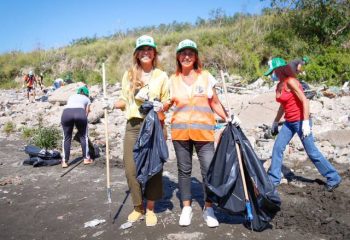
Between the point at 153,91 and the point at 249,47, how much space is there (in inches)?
544

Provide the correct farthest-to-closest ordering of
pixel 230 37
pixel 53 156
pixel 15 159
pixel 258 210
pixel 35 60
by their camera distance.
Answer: pixel 35 60
pixel 230 37
pixel 15 159
pixel 53 156
pixel 258 210

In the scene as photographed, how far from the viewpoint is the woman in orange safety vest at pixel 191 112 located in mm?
3721

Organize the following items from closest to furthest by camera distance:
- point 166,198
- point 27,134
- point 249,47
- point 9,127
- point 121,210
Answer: point 121,210
point 166,198
point 27,134
point 9,127
point 249,47

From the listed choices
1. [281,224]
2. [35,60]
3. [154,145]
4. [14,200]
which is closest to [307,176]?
[281,224]

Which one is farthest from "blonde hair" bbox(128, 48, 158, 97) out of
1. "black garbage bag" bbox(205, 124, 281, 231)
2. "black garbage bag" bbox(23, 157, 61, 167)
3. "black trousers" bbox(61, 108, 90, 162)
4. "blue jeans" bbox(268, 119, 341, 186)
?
"black garbage bag" bbox(23, 157, 61, 167)

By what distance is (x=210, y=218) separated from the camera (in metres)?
3.78

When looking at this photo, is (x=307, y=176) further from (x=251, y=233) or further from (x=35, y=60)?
(x=35, y=60)

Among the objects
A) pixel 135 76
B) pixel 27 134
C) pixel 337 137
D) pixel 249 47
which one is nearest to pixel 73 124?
pixel 135 76

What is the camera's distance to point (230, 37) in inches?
713

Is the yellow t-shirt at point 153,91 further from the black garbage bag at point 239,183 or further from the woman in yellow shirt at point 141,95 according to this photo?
the black garbage bag at point 239,183

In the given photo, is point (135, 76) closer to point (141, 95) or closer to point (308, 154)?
point (141, 95)

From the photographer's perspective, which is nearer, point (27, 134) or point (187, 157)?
point (187, 157)

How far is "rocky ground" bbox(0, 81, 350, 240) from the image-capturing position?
146 inches

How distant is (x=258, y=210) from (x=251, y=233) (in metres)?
0.24
